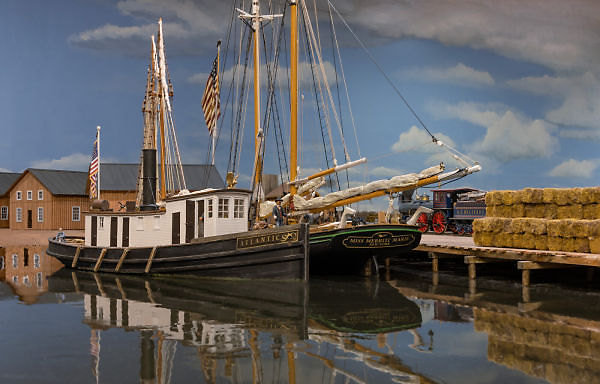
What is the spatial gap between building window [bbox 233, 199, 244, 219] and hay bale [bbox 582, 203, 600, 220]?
11.0 metres

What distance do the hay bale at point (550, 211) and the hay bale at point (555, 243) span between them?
919mm

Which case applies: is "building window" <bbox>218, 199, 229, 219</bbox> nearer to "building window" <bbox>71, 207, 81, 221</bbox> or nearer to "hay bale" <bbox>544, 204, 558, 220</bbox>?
"hay bale" <bbox>544, 204, 558, 220</bbox>

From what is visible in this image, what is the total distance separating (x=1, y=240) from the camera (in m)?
37.6

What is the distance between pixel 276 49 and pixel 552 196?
12.6 meters

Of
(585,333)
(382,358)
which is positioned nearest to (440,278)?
(585,333)

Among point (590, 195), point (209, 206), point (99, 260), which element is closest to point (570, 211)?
point (590, 195)

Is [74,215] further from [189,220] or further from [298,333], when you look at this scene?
[298,333]

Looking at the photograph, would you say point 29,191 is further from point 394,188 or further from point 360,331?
point 360,331

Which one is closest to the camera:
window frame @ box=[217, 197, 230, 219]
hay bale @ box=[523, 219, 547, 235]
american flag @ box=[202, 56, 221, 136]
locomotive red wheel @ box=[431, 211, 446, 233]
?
hay bale @ box=[523, 219, 547, 235]

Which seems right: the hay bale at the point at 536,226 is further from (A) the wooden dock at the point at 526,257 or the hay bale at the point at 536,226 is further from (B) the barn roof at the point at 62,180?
(B) the barn roof at the point at 62,180

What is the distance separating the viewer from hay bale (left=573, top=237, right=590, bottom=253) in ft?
55.0

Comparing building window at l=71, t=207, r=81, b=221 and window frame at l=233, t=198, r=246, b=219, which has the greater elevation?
window frame at l=233, t=198, r=246, b=219

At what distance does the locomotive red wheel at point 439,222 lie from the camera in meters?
29.8

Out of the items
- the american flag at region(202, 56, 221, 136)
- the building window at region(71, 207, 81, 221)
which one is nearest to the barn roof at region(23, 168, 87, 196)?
the building window at region(71, 207, 81, 221)
